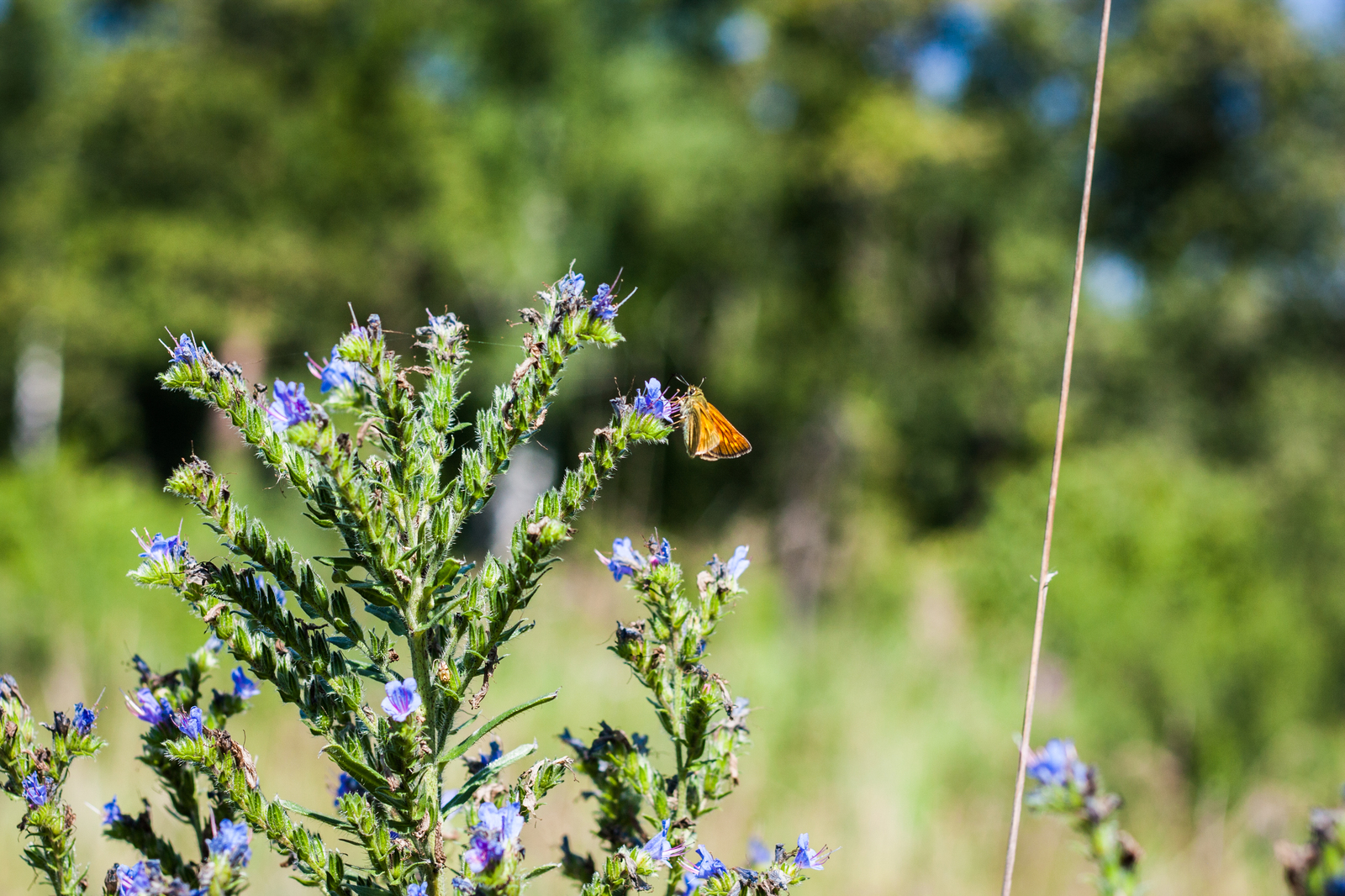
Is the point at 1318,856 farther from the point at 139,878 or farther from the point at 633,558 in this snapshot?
the point at 139,878

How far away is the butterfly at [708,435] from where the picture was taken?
1872 millimetres

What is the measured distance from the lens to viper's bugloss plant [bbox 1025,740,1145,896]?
1418 millimetres

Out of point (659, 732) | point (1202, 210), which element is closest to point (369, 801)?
point (659, 732)

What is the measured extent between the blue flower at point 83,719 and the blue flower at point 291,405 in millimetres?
474

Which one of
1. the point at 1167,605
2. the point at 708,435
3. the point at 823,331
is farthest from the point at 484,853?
the point at 823,331

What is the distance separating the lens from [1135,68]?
2739 centimetres

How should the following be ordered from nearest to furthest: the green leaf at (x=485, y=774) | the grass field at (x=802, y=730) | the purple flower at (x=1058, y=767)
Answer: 1. the green leaf at (x=485, y=774)
2. the purple flower at (x=1058, y=767)
3. the grass field at (x=802, y=730)

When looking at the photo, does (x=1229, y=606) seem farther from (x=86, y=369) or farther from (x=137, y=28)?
(x=137, y=28)

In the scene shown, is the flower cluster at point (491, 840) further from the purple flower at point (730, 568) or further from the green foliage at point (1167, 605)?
the green foliage at point (1167, 605)

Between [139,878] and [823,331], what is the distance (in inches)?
771

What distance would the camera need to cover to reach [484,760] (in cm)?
150

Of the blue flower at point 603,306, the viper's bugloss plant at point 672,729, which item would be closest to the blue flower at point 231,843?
the viper's bugloss plant at point 672,729

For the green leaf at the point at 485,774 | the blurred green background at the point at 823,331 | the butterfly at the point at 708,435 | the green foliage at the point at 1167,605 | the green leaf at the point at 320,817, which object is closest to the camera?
the green leaf at the point at 320,817

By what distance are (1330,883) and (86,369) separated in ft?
105
